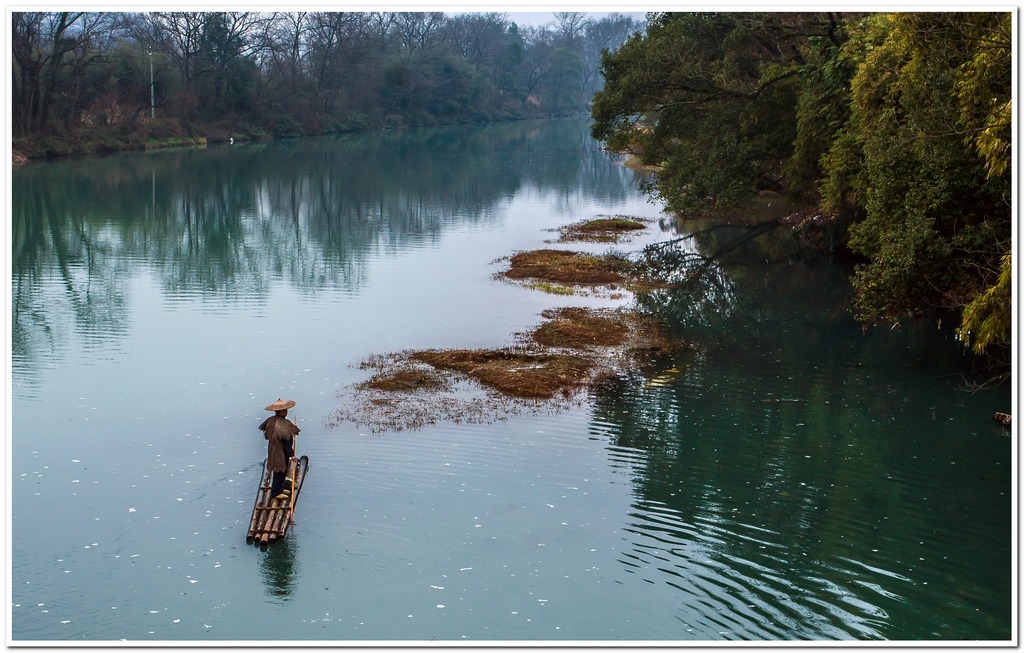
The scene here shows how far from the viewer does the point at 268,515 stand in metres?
12.6

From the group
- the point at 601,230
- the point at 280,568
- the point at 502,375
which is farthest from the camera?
the point at 601,230

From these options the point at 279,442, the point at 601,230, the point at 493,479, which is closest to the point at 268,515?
the point at 279,442

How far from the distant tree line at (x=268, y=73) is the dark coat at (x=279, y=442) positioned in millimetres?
52481

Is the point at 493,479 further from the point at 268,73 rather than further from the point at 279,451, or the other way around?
the point at 268,73

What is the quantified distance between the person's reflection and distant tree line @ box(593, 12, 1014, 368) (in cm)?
828

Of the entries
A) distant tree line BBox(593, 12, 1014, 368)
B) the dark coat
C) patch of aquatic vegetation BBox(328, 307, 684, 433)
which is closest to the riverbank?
distant tree line BBox(593, 12, 1014, 368)

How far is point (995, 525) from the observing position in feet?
43.1

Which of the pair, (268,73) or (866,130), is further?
(268,73)

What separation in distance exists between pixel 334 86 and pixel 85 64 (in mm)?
34699

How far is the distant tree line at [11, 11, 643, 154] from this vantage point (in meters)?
66.0

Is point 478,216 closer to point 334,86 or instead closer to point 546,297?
point 546,297

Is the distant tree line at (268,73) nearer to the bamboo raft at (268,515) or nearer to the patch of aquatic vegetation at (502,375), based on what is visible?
the patch of aquatic vegetation at (502,375)

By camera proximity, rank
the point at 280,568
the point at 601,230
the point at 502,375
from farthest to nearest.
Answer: the point at 601,230, the point at 502,375, the point at 280,568

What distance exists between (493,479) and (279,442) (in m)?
2.97
